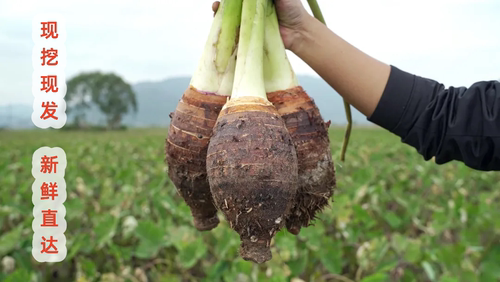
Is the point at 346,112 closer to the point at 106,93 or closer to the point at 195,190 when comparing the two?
the point at 195,190

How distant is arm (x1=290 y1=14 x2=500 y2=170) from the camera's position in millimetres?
1315

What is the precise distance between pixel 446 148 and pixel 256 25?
827 mm

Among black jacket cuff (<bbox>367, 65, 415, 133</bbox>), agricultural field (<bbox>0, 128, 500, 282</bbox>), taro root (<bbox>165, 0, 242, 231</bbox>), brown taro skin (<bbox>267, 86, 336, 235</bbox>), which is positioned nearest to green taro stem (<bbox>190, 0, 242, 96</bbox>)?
taro root (<bbox>165, 0, 242, 231</bbox>)

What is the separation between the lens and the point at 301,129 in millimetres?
988

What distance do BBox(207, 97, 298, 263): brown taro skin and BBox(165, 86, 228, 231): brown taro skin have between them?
0.09 metres

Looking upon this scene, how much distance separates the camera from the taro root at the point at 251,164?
0.85 m

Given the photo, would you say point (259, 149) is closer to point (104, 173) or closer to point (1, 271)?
point (1, 271)

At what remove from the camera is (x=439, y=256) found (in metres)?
3.06

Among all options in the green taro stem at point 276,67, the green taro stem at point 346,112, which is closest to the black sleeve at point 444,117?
the green taro stem at point 346,112

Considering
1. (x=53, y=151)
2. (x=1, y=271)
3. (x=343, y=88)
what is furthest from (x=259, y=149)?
(x=1, y=271)

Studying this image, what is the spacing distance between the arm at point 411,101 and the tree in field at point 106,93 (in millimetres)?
55083

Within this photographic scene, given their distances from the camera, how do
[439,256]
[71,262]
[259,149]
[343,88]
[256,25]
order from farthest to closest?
[71,262], [439,256], [343,88], [256,25], [259,149]

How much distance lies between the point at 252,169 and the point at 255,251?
0.20m

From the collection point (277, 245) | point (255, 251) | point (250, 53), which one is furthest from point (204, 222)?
point (277, 245)
